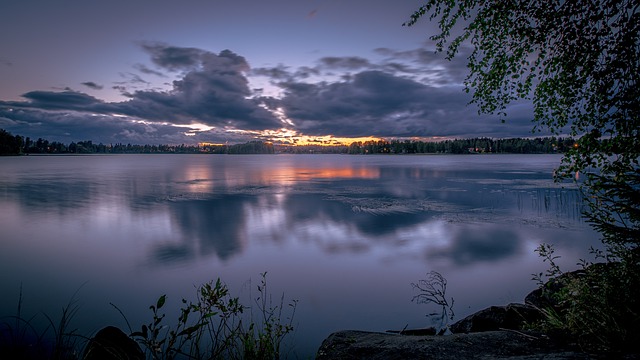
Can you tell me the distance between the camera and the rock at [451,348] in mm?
5855

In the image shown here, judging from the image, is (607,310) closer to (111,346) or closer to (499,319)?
→ (499,319)

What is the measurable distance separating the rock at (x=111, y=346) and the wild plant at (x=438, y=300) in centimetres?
740

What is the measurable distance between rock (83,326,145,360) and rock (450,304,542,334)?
7666 millimetres

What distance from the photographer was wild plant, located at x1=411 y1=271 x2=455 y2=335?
10047 mm

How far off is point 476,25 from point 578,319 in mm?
6482

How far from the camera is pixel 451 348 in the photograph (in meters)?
6.32

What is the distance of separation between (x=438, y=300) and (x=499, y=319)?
286cm

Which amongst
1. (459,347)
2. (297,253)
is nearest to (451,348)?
(459,347)

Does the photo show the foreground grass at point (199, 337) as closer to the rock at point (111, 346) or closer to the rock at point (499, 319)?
the rock at point (111, 346)

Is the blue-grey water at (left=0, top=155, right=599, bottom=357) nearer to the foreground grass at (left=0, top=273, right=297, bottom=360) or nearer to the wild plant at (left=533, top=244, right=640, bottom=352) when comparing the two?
the foreground grass at (left=0, top=273, right=297, bottom=360)

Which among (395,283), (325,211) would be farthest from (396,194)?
(395,283)

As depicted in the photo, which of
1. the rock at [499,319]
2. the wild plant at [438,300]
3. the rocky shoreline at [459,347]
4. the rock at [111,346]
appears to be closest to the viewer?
the rocky shoreline at [459,347]

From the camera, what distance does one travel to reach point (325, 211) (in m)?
28.0

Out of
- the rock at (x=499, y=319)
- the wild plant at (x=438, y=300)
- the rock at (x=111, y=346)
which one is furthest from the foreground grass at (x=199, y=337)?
the rock at (x=499, y=319)
